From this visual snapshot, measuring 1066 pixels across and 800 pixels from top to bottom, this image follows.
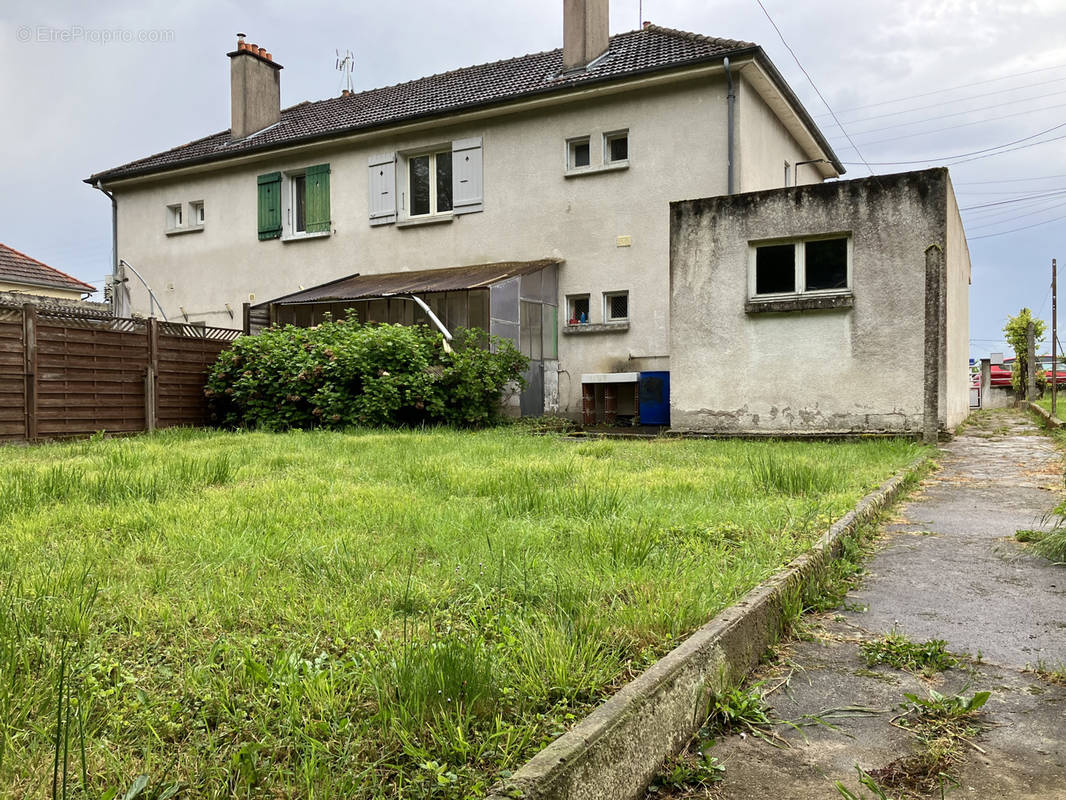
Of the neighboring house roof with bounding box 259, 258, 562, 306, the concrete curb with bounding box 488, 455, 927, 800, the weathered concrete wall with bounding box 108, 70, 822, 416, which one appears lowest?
the concrete curb with bounding box 488, 455, 927, 800

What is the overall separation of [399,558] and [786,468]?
3.53 meters

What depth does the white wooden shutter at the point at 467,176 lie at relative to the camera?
54.4 feet

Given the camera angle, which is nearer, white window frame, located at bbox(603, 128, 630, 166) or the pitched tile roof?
the pitched tile roof

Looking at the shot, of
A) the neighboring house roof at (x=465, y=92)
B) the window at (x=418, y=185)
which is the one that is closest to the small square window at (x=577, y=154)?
the neighboring house roof at (x=465, y=92)

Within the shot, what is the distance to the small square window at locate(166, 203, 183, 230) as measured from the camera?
21.2 m

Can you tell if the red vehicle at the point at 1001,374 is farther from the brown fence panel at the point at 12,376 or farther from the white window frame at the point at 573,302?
the brown fence panel at the point at 12,376

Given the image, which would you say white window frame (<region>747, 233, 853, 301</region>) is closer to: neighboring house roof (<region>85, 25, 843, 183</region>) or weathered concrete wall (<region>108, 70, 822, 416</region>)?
weathered concrete wall (<region>108, 70, 822, 416</region>)

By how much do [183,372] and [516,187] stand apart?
7.38m

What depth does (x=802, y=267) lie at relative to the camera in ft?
37.1

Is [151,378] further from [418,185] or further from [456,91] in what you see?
[456,91]

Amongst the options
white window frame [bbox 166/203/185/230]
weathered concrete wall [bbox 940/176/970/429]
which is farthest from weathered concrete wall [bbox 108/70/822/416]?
weathered concrete wall [bbox 940/176/970/429]

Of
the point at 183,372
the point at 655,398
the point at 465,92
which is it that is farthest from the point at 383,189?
the point at 655,398

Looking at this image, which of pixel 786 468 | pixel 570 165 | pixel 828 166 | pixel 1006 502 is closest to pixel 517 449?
pixel 786 468

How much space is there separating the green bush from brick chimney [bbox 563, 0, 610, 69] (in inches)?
272
